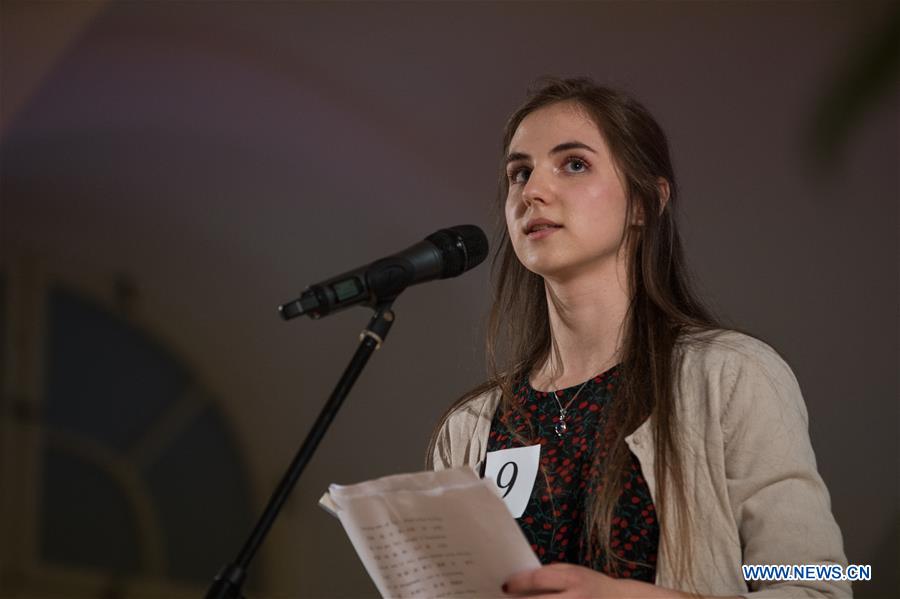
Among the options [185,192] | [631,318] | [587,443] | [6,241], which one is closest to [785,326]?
[631,318]

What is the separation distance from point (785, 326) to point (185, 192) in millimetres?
1905

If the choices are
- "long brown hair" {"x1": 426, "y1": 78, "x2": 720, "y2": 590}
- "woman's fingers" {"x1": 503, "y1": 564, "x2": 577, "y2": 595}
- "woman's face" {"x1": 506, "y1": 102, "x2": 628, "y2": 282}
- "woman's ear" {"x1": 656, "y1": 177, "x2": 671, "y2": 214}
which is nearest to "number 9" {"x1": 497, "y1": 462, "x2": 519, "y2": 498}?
"long brown hair" {"x1": 426, "y1": 78, "x2": 720, "y2": 590}

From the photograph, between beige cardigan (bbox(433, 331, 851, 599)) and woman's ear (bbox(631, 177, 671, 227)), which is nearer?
beige cardigan (bbox(433, 331, 851, 599))

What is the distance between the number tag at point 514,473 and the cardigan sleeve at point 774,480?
35 centimetres

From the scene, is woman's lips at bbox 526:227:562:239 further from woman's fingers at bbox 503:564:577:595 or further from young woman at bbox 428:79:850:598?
woman's fingers at bbox 503:564:577:595

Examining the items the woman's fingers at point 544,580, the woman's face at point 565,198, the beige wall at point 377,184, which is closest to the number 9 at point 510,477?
the woman's face at point 565,198

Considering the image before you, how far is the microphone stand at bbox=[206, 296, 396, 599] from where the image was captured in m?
1.18

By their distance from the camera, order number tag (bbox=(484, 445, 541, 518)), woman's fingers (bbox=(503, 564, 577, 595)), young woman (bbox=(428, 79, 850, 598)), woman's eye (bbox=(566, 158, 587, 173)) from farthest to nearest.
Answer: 1. woman's eye (bbox=(566, 158, 587, 173))
2. number tag (bbox=(484, 445, 541, 518))
3. young woman (bbox=(428, 79, 850, 598))
4. woman's fingers (bbox=(503, 564, 577, 595))

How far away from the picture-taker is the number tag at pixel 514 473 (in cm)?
174

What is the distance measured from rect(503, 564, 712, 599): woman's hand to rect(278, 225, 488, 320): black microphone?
404 mm

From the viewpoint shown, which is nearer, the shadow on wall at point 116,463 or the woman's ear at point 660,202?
the woman's ear at point 660,202

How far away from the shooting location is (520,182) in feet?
6.21

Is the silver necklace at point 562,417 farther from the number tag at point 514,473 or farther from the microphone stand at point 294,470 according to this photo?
the microphone stand at point 294,470

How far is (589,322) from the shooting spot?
6.21 ft
